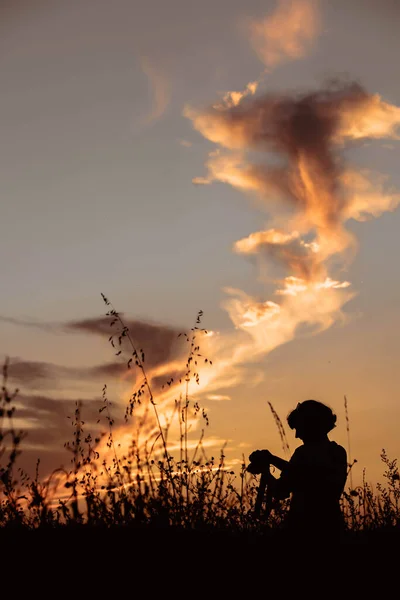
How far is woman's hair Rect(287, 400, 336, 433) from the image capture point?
213 inches

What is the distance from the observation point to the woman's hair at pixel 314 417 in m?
5.41

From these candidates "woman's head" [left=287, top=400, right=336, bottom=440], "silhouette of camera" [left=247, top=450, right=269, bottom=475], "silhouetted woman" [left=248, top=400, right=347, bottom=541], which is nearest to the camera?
"silhouette of camera" [left=247, top=450, right=269, bottom=475]

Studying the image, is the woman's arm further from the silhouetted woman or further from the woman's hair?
the woman's hair

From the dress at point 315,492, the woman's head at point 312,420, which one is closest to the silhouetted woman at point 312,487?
the dress at point 315,492

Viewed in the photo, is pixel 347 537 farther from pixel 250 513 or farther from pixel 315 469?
pixel 315 469

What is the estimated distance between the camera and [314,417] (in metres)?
5.41

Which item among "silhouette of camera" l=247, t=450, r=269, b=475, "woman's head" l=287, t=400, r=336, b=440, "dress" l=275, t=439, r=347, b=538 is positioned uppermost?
"woman's head" l=287, t=400, r=336, b=440

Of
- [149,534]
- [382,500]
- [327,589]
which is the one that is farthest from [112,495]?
[382,500]

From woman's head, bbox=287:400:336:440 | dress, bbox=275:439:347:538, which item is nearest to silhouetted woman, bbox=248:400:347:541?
dress, bbox=275:439:347:538

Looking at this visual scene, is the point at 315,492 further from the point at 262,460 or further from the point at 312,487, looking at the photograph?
the point at 262,460

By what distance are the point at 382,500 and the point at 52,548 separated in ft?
13.3

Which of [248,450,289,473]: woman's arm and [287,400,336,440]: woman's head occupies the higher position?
[287,400,336,440]: woman's head

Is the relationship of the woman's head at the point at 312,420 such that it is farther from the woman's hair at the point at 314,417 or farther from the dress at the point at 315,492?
the dress at the point at 315,492

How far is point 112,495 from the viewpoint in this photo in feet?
19.2
